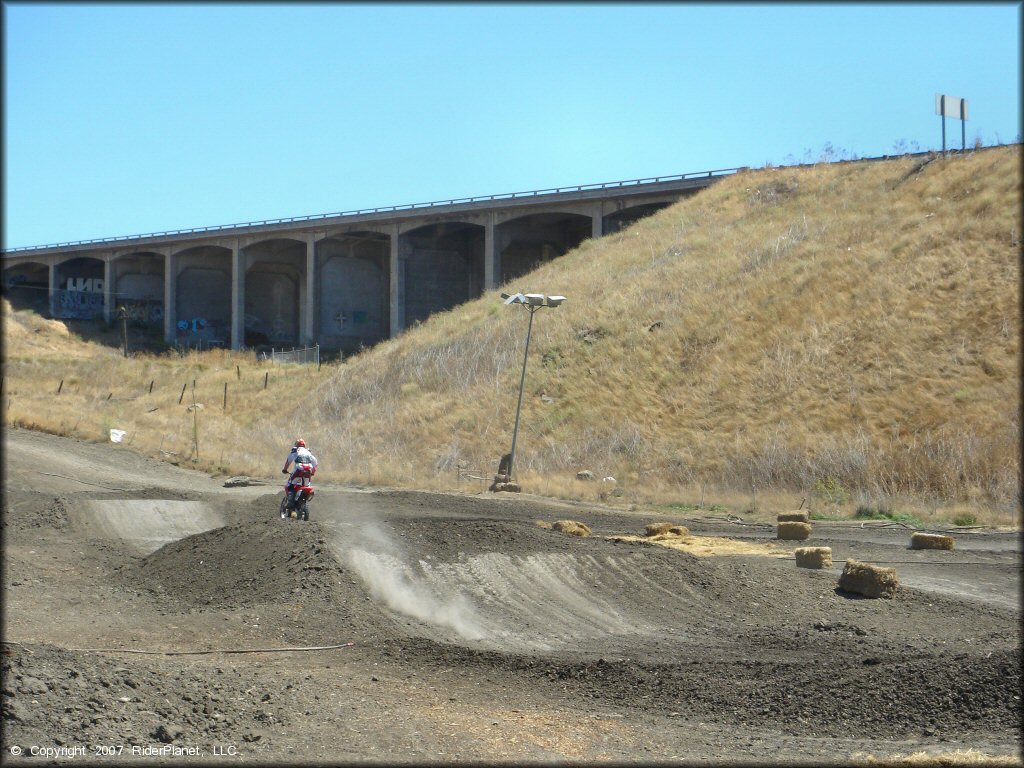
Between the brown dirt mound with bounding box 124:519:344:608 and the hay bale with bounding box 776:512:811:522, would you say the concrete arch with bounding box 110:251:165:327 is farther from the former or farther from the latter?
the brown dirt mound with bounding box 124:519:344:608

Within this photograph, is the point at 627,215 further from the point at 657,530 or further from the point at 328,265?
the point at 657,530

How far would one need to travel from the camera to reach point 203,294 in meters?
85.8

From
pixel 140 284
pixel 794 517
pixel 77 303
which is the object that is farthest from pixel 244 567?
pixel 140 284

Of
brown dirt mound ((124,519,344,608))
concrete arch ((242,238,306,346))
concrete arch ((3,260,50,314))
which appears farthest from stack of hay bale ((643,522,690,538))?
concrete arch ((3,260,50,314))

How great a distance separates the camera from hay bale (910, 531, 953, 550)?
2003 cm

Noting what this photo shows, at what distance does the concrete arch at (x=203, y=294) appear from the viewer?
274 feet

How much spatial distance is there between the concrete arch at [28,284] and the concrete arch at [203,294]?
10.9 meters

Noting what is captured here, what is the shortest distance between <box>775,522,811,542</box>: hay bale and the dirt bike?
31.2ft

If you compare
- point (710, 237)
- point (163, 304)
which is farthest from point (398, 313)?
point (163, 304)

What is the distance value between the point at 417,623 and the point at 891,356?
26.6 m

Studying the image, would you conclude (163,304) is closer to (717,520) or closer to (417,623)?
(717,520)

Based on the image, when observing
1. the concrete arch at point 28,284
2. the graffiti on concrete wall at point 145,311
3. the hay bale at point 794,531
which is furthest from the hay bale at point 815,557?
the concrete arch at point 28,284

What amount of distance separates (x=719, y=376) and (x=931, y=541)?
1854cm

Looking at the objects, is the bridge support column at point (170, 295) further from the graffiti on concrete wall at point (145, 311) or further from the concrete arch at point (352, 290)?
the concrete arch at point (352, 290)
